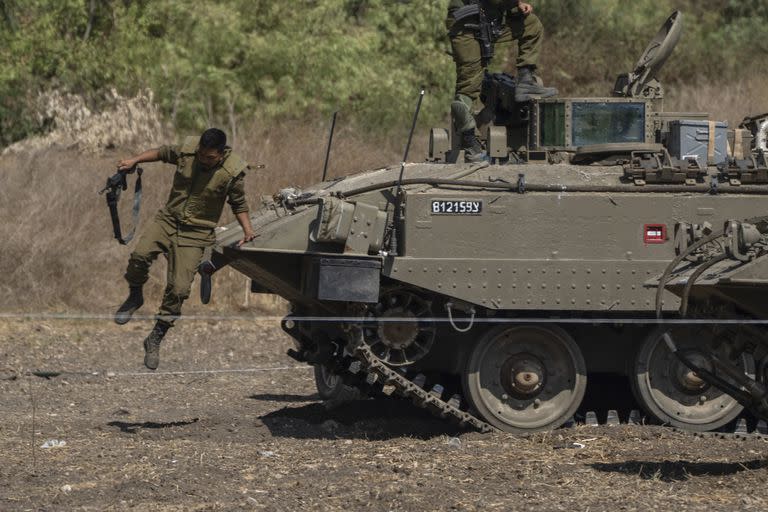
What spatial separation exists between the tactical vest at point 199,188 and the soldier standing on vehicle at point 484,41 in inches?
80.7

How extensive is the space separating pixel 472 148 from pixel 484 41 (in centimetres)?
106

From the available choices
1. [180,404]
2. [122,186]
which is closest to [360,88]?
[180,404]

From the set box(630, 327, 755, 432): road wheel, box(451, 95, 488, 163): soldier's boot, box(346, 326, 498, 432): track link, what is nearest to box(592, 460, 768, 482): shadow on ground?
box(346, 326, 498, 432): track link

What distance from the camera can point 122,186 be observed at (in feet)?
38.2

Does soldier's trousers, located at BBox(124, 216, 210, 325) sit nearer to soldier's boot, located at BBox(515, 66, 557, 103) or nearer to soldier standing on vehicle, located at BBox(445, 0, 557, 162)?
soldier standing on vehicle, located at BBox(445, 0, 557, 162)

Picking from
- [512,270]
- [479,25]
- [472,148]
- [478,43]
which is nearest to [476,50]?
[478,43]

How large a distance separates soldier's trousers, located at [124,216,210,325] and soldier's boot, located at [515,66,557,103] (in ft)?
9.50

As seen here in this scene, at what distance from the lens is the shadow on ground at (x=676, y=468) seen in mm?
9617

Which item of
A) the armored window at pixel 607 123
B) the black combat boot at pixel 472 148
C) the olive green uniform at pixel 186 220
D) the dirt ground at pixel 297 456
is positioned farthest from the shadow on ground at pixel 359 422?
the armored window at pixel 607 123

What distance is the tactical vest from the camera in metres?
11.8

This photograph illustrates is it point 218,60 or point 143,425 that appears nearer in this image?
point 143,425

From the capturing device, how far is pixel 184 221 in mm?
11758

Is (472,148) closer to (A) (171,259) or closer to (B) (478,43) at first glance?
(B) (478,43)

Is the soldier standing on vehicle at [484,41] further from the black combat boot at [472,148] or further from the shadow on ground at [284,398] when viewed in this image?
the shadow on ground at [284,398]
